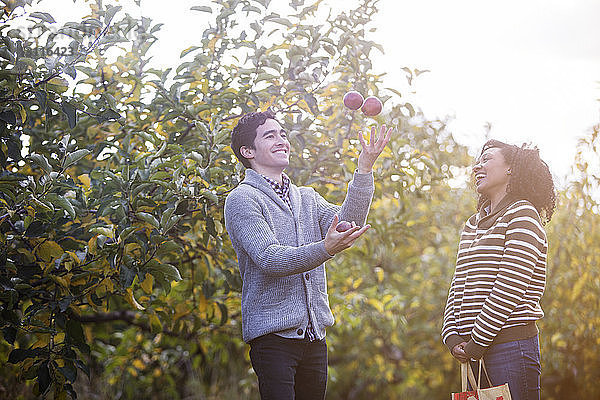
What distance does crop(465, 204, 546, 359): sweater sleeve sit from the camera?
1.65 m

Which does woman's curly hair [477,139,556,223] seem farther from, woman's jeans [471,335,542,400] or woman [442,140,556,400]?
woman's jeans [471,335,542,400]

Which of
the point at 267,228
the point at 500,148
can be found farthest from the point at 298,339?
the point at 500,148

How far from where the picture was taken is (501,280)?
5.45ft

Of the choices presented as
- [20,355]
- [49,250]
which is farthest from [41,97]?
[20,355]

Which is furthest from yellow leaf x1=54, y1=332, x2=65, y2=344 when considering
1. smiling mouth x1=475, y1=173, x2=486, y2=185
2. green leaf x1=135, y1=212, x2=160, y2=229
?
smiling mouth x1=475, y1=173, x2=486, y2=185

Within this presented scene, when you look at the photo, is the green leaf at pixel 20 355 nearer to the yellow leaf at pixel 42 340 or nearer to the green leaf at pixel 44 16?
the yellow leaf at pixel 42 340

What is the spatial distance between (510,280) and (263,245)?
23.9 inches

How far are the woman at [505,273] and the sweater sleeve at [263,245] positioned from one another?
0.46 m

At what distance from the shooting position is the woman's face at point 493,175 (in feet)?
6.02

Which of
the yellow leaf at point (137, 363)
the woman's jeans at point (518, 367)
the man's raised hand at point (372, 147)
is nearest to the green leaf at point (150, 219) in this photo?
the man's raised hand at point (372, 147)

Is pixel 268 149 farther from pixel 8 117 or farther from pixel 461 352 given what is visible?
pixel 8 117

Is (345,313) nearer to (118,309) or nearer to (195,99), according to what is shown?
(118,309)

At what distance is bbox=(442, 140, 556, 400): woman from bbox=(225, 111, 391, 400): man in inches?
13.1

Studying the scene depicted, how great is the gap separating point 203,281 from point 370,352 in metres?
2.57
